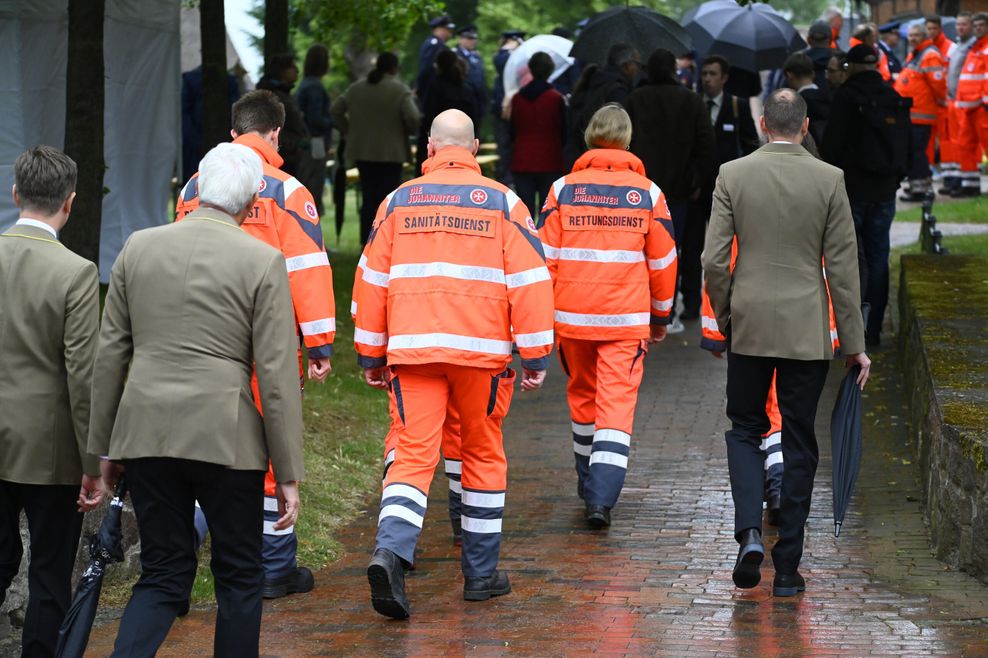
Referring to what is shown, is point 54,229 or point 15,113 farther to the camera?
point 15,113

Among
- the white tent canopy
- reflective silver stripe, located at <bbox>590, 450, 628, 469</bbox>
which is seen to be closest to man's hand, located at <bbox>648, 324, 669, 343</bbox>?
reflective silver stripe, located at <bbox>590, 450, 628, 469</bbox>

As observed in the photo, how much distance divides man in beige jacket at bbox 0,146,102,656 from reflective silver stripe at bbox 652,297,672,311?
3.71 meters

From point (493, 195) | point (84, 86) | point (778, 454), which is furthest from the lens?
point (84, 86)

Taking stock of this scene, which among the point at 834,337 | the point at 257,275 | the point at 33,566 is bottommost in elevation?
the point at 33,566

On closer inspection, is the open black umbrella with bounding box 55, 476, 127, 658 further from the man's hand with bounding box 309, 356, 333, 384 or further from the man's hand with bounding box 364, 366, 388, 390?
the man's hand with bounding box 364, 366, 388, 390

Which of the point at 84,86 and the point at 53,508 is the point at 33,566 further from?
the point at 84,86

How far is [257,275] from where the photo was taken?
505 cm

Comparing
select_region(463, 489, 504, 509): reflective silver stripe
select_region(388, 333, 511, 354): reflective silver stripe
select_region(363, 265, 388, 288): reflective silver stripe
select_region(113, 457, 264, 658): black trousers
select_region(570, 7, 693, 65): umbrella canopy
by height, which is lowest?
select_region(463, 489, 504, 509): reflective silver stripe

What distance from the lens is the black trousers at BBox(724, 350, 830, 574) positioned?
675cm

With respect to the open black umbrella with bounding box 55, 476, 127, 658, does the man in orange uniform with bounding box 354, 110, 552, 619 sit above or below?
above

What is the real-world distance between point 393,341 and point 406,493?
61 cm

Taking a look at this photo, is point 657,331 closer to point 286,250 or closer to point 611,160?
point 611,160

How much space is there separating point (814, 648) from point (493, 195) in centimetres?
217

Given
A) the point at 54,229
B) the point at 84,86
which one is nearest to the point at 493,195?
the point at 54,229
